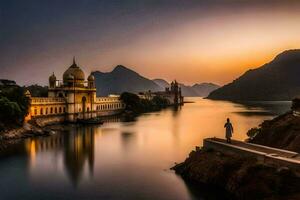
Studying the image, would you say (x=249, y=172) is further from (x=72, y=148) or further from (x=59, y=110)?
(x=59, y=110)

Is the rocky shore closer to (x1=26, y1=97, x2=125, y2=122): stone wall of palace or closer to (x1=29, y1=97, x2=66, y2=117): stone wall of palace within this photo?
(x1=26, y1=97, x2=125, y2=122): stone wall of palace

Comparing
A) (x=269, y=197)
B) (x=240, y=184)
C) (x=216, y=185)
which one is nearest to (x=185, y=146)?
(x=216, y=185)

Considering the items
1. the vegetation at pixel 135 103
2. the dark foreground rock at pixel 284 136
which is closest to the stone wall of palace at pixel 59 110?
the vegetation at pixel 135 103

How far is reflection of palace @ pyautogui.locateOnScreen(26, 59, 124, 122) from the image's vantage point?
251 ft

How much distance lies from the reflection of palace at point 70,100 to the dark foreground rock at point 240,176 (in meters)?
48.2

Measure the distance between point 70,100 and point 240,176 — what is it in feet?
213

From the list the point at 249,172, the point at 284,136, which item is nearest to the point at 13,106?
the point at 284,136

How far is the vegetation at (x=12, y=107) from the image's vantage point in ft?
184

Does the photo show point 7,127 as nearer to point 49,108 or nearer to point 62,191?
point 49,108

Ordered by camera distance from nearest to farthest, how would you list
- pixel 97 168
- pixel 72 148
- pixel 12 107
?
1. pixel 97 168
2. pixel 72 148
3. pixel 12 107

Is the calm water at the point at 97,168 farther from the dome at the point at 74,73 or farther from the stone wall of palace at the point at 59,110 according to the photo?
the dome at the point at 74,73

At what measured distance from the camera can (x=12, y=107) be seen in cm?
5650

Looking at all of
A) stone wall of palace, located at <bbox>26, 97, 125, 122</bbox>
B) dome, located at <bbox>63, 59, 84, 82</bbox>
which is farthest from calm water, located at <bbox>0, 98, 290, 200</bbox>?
dome, located at <bbox>63, 59, 84, 82</bbox>

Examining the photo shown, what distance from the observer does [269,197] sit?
68.8 ft
